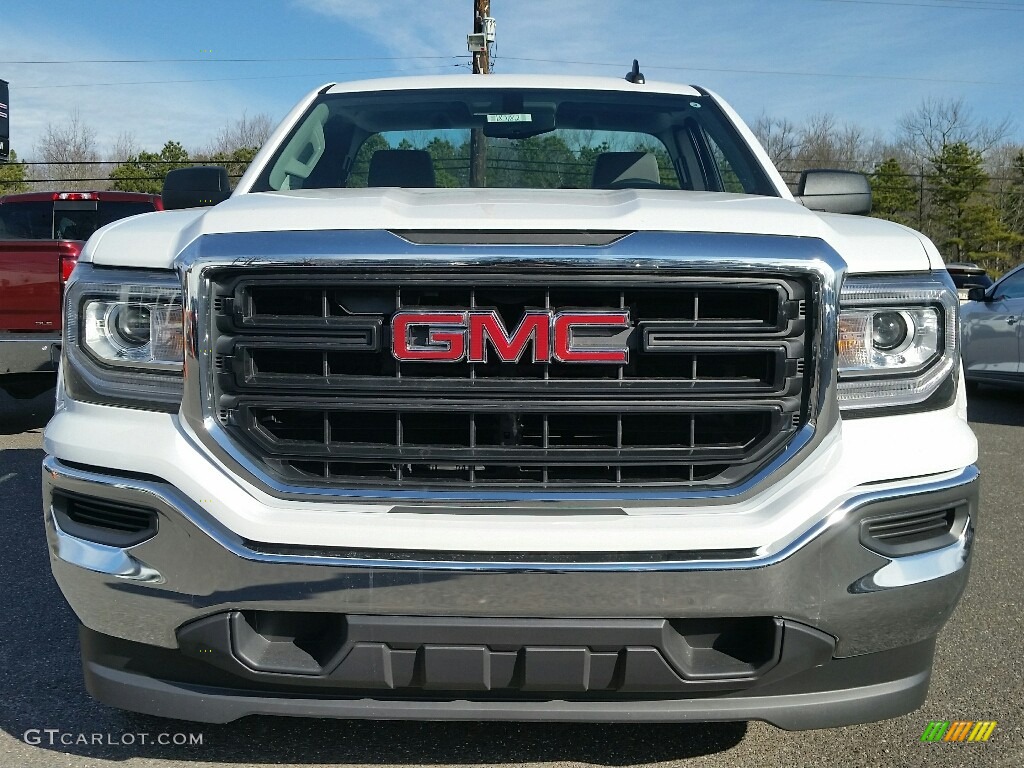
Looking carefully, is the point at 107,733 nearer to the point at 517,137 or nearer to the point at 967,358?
the point at 517,137

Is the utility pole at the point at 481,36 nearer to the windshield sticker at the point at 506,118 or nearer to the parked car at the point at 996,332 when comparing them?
the parked car at the point at 996,332

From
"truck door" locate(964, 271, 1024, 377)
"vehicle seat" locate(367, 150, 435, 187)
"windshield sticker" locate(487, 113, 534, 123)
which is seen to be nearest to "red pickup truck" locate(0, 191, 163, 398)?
"vehicle seat" locate(367, 150, 435, 187)

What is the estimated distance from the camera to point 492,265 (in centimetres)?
204

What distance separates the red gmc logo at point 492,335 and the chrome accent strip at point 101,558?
720 millimetres

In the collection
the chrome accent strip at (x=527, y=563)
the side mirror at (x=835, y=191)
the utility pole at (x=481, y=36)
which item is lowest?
the chrome accent strip at (x=527, y=563)

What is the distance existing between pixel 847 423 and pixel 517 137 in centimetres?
227

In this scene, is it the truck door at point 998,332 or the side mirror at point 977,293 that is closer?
the truck door at point 998,332

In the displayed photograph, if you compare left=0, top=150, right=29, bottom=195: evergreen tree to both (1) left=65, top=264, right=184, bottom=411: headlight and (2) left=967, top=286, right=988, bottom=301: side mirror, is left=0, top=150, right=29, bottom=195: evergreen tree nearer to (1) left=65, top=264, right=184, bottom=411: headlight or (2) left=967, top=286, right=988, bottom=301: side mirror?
(2) left=967, top=286, right=988, bottom=301: side mirror

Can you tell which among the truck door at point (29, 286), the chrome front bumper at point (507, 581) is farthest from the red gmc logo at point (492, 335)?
the truck door at point (29, 286)

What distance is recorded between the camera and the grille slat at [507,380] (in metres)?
2.08

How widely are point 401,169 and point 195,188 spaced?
771mm

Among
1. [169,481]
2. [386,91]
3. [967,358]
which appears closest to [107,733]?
[169,481]

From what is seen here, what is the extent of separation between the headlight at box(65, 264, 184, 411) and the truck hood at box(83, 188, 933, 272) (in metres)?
0.06

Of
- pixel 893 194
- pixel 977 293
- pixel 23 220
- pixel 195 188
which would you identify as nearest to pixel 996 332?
pixel 977 293
